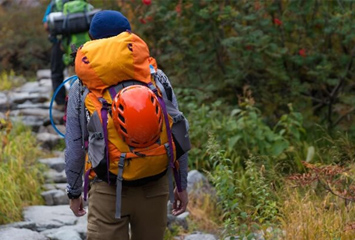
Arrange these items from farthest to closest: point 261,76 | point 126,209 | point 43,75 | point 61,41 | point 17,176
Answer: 1. point 43,75
2. point 61,41
3. point 261,76
4. point 17,176
5. point 126,209

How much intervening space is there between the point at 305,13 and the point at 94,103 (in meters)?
4.42

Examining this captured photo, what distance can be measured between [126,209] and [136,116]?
1.85 feet

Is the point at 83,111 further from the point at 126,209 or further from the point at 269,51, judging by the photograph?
the point at 269,51

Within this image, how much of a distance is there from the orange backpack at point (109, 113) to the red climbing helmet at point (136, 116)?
0.07 meters

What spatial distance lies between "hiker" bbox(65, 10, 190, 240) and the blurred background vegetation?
2.21 meters

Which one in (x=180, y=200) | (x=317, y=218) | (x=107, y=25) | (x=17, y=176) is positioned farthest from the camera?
(x=17, y=176)

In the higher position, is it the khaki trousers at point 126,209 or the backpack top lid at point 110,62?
the backpack top lid at point 110,62

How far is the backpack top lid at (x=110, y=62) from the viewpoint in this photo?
3.48m

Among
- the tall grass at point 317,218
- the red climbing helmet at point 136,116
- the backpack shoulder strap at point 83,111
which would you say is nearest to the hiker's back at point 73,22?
the tall grass at point 317,218

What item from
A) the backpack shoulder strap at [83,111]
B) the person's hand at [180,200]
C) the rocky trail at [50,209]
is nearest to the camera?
the backpack shoulder strap at [83,111]

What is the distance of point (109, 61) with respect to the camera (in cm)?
347

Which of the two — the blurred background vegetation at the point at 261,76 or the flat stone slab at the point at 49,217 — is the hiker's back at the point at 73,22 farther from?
the flat stone slab at the point at 49,217

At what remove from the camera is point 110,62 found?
3475 millimetres

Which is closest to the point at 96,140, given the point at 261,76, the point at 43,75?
the point at 261,76
